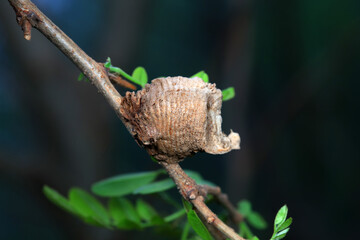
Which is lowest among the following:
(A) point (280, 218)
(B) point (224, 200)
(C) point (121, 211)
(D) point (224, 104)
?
(A) point (280, 218)

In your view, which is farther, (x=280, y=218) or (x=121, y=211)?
(x=121, y=211)

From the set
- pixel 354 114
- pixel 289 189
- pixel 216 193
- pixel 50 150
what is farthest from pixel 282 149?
pixel 216 193

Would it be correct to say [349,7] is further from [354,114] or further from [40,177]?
[40,177]

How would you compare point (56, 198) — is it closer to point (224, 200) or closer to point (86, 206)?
point (86, 206)

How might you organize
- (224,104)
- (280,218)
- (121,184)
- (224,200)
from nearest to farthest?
(280,218)
(224,200)
(121,184)
(224,104)

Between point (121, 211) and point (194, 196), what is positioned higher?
point (121, 211)

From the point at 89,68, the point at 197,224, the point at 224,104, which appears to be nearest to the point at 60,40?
the point at 89,68

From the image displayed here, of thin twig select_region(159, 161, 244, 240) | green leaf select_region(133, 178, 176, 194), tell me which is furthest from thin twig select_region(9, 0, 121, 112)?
green leaf select_region(133, 178, 176, 194)
